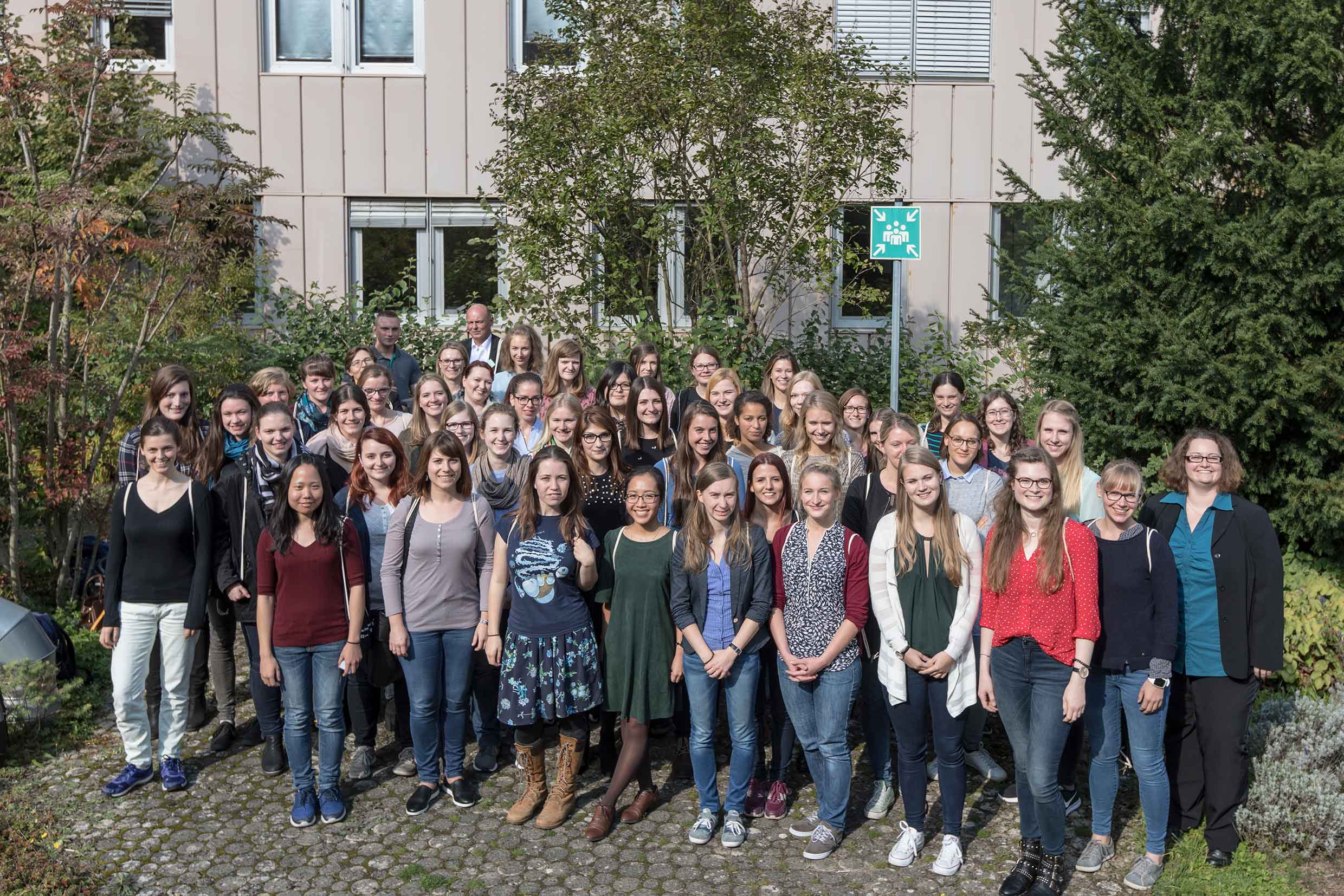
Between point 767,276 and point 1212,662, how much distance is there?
736 cm

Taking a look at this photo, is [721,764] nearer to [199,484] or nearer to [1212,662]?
[1212,662]

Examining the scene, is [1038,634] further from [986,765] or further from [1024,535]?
[986,765]

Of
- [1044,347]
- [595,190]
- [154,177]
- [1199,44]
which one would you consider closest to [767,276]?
[595,190]

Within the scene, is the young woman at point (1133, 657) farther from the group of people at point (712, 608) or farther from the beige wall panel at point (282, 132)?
the beige wall panel at point (282, 132)

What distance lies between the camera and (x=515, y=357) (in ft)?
28.0

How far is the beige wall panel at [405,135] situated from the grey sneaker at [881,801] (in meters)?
10.7

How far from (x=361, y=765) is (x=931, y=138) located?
36.9 feet

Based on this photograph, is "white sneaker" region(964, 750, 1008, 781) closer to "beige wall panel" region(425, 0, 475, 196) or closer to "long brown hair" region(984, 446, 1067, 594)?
"long brown hair" region(984, 446, 1067, 594)

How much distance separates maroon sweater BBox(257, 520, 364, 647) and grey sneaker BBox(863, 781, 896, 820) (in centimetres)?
273

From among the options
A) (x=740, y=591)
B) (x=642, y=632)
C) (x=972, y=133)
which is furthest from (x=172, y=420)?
(x=972, y=133)

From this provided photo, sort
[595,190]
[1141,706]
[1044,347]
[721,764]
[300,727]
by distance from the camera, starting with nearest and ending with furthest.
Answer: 1. [1141,706]
2. [300,727]
3. [721,764]
4. [1044,347]
5. [595,190]

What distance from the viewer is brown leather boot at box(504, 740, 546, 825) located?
6.00 m

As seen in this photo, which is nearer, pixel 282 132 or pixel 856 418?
pixel 856 418

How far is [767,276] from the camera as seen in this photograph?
1224cm
